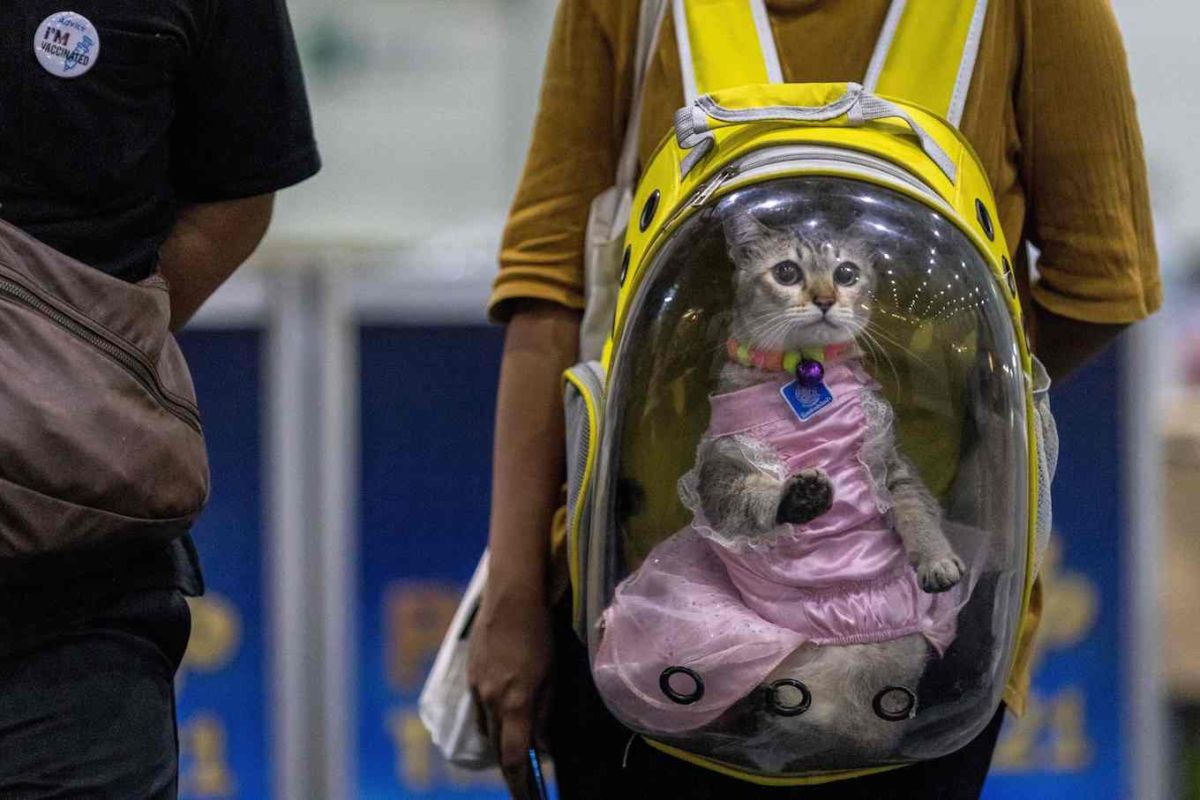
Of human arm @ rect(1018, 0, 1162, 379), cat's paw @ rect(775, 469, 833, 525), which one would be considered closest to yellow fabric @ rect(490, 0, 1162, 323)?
human arm @ rect(1018, 0, 1162, 379)

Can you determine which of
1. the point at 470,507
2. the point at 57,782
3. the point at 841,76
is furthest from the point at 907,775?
the point at 470,507

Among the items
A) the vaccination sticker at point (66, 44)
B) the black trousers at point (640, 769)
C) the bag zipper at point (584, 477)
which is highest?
the vaccination sticker at point (66, 44)

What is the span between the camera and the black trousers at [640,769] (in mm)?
1481

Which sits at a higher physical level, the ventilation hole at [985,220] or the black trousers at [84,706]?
the ventilation hole at [985,220]

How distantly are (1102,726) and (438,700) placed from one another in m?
1.70

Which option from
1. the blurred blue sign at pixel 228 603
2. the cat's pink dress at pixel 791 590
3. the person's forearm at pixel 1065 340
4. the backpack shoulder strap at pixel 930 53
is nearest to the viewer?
the cat's pink dress at pixel 791 590

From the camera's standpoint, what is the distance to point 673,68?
59.3 inches

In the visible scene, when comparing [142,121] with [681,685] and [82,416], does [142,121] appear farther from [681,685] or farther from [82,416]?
[681,685]

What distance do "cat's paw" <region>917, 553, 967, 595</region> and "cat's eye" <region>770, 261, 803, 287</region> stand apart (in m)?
0.22

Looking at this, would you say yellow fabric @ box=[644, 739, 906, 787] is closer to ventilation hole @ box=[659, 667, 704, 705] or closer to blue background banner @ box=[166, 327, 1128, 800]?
ventilation hole @ box=[659, 667, 704, 705]

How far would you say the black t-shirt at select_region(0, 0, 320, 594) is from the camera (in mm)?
1462

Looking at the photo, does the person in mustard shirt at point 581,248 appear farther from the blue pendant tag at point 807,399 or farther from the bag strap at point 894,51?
the blue pendant tag at point 807,399

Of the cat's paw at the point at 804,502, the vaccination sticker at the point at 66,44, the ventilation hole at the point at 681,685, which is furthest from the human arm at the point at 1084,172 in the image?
the vaccination sticker at the point at 66,44

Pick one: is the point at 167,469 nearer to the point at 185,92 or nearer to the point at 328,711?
the point at 185,92
